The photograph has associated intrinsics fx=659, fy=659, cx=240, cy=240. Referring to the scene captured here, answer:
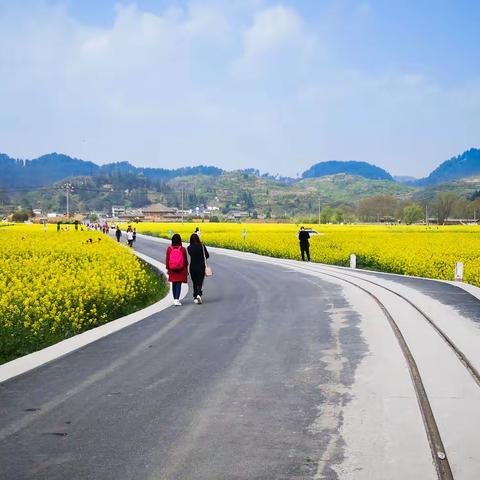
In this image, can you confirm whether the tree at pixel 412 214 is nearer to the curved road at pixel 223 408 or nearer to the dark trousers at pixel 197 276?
the dark trousers at pixel 197 276

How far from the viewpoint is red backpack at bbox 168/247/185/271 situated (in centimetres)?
1580

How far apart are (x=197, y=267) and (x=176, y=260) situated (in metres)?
0.63

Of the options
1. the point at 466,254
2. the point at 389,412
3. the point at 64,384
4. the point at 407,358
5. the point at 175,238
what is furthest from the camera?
the point at 466,254

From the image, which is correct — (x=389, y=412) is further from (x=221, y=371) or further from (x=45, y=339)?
(x=45, y=339)

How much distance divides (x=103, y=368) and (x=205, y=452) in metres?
3.61

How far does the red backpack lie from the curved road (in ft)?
11.8

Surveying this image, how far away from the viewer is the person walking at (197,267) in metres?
16.1

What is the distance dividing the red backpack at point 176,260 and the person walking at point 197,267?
442 millimetres

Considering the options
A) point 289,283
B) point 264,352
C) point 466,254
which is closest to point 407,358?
point 264,352

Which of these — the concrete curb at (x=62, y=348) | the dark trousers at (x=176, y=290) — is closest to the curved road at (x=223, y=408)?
the concrete curb at (x=62, y=348)

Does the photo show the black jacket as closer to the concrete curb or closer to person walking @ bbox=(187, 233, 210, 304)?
person walking @ bbox=(187, 233, 210, 304)

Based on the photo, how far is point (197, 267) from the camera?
1622 cm

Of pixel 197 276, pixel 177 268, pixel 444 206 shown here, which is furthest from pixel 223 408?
pixel 444 206

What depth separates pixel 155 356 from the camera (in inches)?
372
